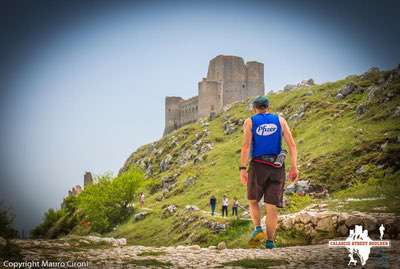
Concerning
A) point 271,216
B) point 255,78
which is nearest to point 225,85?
point 255,78

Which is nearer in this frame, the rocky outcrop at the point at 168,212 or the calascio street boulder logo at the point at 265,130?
the calascio street boulder logo at the point at 265,130

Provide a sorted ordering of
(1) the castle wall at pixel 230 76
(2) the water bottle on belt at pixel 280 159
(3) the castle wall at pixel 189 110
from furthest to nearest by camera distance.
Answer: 1. (3) the castle wall at pixel 189 110
2. (1) the castle wall at pixel 230 76
3. (2) the water bottle on belt at pixel 280 159

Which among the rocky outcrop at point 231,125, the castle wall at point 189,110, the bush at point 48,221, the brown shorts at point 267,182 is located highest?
the castle wall at point 189,110

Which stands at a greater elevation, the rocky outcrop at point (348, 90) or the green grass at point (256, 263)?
the rocky outcrop at point (348, 90)

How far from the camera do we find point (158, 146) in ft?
358

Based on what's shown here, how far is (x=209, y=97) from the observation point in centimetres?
11794

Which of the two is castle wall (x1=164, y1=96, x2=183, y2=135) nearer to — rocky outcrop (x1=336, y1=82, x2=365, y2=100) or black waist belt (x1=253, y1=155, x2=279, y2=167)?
rocky outcrop (x1=336, y1=82, x2=365, y2=100)

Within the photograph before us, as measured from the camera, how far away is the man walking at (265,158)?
9.66 meters

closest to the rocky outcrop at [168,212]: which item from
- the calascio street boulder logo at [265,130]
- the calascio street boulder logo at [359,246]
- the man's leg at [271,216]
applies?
the man's leg at [271,216]

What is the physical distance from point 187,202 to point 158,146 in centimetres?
5570

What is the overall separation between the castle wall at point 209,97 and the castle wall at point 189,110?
664 centimetres

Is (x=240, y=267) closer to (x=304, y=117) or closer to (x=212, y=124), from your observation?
(x=304, y=117)

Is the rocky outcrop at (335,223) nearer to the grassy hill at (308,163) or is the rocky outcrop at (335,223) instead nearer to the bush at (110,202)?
the grassy hill at (308,163)

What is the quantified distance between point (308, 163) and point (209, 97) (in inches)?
2926
